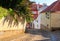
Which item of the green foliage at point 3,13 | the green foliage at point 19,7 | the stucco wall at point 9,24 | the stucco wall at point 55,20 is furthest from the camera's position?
the stucco wall at point 55,20

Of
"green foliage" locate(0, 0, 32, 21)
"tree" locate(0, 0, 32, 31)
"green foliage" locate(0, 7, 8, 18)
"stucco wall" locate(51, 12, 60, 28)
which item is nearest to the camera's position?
"green foliage" locate(0, 7, 8, 18)

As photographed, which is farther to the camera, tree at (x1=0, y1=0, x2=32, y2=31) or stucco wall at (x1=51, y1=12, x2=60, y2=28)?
stucco wall at (x1=51, y1=12, x2=60, y2=28)

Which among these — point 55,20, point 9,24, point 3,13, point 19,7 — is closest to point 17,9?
point 19,7

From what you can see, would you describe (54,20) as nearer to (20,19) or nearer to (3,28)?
(20,19)

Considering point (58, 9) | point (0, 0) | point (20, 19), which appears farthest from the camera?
point (58, 9)

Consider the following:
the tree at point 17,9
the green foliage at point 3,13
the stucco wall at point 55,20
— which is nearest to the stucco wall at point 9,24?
the tree at point 17,9

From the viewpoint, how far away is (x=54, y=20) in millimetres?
30891

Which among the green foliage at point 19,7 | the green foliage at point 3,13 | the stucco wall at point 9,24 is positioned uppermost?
the green foliage at point 19,7

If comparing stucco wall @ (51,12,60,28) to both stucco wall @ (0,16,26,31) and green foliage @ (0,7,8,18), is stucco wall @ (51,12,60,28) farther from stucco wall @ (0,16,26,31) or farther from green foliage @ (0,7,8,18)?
green foliage @ (0,7,8,18)

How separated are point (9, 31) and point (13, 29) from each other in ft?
2.47

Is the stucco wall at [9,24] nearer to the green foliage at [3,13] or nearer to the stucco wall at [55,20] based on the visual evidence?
the green foliage at [3,13]

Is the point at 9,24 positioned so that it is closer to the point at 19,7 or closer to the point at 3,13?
the point at 3,13

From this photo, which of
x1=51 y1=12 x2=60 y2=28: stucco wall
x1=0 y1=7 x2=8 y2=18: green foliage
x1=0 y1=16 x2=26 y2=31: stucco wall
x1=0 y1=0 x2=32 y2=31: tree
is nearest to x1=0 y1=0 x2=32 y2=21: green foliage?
x1=0 y1=0 x2=32 y2=31: tree

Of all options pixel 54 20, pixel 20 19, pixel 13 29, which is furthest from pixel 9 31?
pixel 54 20
